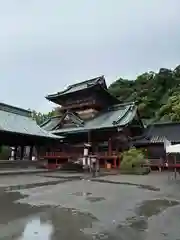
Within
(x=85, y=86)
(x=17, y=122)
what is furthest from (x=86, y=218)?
(x=85, y=86)

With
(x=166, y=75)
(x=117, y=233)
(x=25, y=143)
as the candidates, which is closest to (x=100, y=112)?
(x=25, y=143)

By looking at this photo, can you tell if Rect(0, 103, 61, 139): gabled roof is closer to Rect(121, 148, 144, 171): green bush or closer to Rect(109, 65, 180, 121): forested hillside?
Rect(121, 148, 144, 171): green bush

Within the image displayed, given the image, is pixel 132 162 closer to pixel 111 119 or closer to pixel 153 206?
pixel 111 119

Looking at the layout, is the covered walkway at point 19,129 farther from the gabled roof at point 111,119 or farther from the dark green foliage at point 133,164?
the dark green foliage at point 133,164

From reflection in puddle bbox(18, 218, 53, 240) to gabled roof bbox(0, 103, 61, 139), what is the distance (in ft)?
56.2

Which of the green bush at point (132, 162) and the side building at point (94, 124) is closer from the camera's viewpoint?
the green bush at point (132, 162)

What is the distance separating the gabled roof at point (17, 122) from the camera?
2364 centimetres

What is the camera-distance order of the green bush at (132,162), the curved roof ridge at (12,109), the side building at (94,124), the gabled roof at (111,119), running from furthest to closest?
the side building at (94,124) → the gabled roof at (111,119) → the curved roof ridge at (12,109) → the green bush at (132,162)

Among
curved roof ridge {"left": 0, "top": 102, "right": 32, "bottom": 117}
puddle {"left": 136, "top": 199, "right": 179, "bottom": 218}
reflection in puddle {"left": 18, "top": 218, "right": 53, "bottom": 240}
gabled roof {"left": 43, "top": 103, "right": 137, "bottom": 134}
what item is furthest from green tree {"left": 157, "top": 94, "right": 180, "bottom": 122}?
reflection in puddle {"left": 18, "top": 218, "right": 53, "bottom": 240}

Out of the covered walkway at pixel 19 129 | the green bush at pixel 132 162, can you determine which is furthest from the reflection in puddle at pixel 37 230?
the green bush at pixel 132 162

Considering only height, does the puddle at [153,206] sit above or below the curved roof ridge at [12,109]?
below

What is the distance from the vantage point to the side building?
96.7 ft

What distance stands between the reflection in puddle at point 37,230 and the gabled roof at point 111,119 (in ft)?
75.0

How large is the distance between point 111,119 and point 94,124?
2049mm
